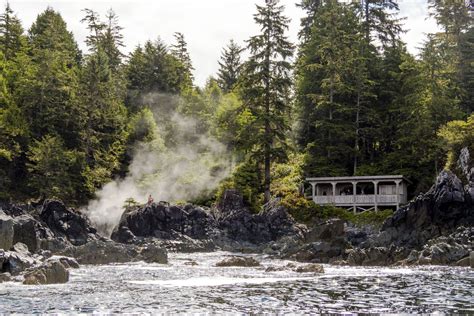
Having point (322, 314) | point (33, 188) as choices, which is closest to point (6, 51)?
point (33, 188)

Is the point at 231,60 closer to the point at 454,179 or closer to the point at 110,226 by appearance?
the point at 110,226

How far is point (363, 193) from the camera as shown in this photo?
52438mm

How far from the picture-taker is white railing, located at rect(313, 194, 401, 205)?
162 ft

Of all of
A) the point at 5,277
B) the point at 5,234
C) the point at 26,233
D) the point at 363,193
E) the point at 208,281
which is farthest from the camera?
the point at 363,193

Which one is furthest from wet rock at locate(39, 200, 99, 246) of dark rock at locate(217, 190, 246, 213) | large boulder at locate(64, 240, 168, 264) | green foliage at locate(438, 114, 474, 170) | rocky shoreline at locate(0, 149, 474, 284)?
green foliage at locate(438, 114, 474, 170)

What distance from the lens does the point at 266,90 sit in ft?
178

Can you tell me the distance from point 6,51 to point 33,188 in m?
20.8

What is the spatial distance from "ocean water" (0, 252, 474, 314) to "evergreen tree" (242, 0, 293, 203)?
26.4 m

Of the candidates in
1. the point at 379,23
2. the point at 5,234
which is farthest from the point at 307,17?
the point at 5,234

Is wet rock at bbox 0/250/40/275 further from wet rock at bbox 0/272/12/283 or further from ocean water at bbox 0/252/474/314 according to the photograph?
ocean water at bbox 0/252/474/314

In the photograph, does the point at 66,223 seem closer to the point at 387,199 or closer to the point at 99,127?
the point at 99,127

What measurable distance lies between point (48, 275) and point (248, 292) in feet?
27.0

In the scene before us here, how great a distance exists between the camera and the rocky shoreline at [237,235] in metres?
30.9

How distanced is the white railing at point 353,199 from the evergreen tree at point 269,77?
19.0 ft
